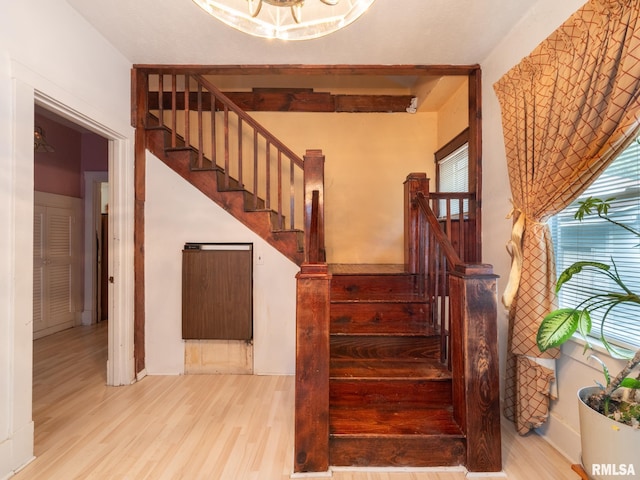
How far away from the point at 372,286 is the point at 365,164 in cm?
186

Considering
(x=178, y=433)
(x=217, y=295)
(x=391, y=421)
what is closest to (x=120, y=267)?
(x=217, y=295)

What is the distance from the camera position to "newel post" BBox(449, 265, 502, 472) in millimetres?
1590

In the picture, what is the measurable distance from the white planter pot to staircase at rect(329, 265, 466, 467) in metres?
0.57

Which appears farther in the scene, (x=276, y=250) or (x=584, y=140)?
(x=276, y=250)

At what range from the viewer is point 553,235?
6.36 feet

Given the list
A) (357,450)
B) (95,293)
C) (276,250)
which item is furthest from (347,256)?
(95,293)

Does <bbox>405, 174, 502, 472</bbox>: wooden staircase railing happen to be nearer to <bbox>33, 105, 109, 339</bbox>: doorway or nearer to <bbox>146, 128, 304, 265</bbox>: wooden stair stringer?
<bbox>146, 128, 304, 265</bbox>: wooden stair stringer

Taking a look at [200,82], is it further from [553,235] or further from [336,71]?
[553,235]

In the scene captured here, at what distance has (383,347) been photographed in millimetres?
2158

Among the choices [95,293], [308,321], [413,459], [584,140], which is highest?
[584,140]

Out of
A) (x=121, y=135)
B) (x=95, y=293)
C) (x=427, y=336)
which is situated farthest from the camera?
(x=95, y=293)

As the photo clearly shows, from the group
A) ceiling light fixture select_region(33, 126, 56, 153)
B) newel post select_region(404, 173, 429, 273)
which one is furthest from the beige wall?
ceiling light fixture select_region(33, 126, 56, 153)

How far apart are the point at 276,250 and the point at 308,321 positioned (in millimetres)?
1303

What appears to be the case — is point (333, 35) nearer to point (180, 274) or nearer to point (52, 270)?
point (180, 274)
